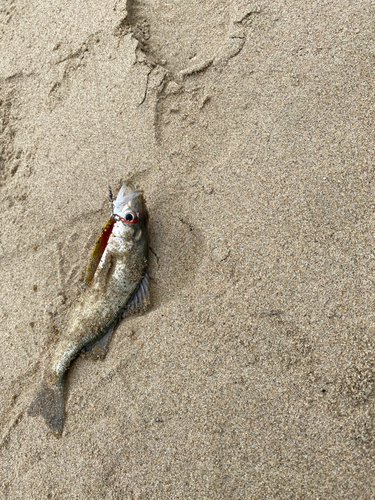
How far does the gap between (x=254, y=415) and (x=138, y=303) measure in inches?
46.4

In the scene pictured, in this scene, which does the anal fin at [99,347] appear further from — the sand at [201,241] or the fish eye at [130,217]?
the fish eye at [130,217]

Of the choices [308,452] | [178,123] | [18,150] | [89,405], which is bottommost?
[308,452]

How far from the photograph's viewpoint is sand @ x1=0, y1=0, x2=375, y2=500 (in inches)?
95.3

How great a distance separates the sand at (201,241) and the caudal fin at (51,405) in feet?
0.22

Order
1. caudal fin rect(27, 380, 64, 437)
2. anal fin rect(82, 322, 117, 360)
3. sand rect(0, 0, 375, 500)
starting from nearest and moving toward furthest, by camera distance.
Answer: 1. sand rect(0, 0, 375, 500)
2. caudal fin rect(27, 380, 64, 437)
3. anal fin rect(82, 322, 117, 360)

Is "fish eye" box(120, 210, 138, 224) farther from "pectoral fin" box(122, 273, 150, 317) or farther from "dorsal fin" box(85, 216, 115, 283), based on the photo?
"pectoral fin" box(122, 273, 150, 317)

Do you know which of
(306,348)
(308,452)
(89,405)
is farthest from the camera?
(89,405)

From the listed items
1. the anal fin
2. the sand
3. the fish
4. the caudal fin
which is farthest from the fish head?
the caudal fin

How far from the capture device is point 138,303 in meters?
2.84

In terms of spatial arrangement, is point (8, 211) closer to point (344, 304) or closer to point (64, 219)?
point (64, 219)

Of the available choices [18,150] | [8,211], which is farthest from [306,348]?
[18,150]

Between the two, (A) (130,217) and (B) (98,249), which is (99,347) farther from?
(A) (130,217)

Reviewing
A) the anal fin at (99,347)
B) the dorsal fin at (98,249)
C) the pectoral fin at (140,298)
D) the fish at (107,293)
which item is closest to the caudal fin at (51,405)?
the fish at (107,293)

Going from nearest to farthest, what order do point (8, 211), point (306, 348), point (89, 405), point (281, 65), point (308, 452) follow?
1. point (308, 452)
2. point (306, 348)
3. point (89, 405)
4. point (281, 65)
5. point (8, 211)
